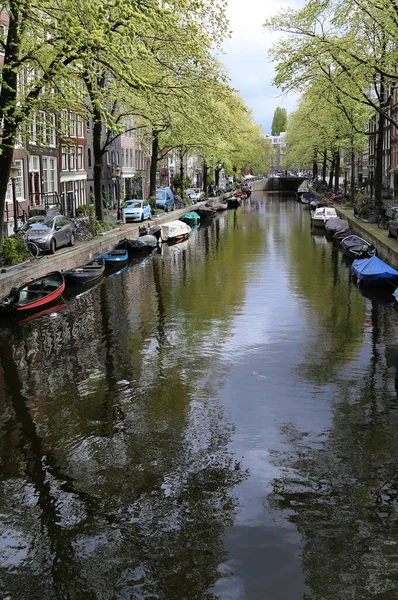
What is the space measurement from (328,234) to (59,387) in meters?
32.2

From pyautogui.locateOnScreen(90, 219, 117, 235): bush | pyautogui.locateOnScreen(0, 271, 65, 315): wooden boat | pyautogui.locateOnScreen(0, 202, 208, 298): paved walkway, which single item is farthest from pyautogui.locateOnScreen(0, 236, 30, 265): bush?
pyautogui.locateOnScreen(90, 219, 117, 235): bush

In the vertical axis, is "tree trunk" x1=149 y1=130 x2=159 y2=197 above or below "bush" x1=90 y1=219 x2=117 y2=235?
above

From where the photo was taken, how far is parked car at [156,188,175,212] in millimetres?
54906

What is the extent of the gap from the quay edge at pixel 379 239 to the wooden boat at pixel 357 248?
0.53 m

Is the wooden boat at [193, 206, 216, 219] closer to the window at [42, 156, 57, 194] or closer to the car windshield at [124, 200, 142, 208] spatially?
the car windshield at [124, 200, 142, 208]

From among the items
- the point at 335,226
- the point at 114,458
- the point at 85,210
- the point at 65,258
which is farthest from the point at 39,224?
the point at 335,226

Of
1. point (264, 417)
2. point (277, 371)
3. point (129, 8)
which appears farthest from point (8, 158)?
point (264, 417)

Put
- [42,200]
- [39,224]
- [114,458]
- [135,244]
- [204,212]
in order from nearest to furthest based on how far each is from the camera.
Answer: [114,458], [39,224], [135,244], [42,200], [204,212]

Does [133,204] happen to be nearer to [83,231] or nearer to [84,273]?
[83,231]

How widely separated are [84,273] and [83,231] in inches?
292

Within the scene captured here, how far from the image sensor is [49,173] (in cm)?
4600

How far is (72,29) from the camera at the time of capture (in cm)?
1577

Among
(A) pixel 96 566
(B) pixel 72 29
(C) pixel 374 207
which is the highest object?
(B) pixel 72 29

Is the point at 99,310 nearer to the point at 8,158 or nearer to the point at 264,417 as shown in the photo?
the point at 8,158
